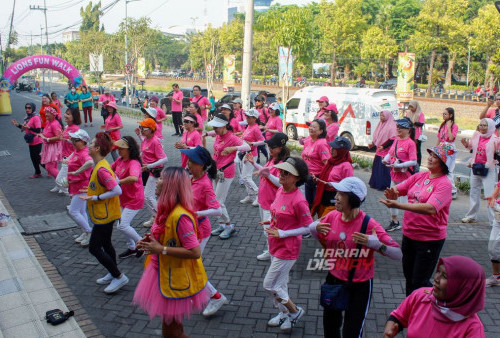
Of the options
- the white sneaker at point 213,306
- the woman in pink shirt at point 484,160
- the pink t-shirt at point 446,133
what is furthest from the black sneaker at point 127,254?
the pink t-shirt at point 446,133

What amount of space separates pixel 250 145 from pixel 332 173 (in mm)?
2889

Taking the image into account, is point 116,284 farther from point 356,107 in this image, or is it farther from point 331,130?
point 356,107

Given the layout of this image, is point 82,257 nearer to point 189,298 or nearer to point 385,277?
point 189,298

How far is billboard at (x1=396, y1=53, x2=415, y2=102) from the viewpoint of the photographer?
91.4ft

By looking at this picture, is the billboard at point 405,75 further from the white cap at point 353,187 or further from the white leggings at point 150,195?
the white cap at point 353,187

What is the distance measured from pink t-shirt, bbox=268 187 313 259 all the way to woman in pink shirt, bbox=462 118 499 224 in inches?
179

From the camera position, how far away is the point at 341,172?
5824 millimetres

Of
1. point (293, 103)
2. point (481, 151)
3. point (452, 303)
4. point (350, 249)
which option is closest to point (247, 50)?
point (293, 103)

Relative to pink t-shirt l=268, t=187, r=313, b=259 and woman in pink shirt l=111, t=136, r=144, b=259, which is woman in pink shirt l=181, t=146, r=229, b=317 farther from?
woman in pink shirt l=111, t=136, r=144, b=259

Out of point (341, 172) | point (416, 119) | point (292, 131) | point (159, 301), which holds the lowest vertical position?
point (292, 131)

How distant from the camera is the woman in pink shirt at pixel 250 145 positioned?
855cm

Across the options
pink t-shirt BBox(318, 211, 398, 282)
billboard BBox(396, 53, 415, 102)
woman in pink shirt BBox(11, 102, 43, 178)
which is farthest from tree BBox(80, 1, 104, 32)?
pink t-shirt BBox(318, 211, 398, 282)

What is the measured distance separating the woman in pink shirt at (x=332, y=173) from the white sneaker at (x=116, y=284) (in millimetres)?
2616

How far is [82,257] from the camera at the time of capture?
6746 mm
